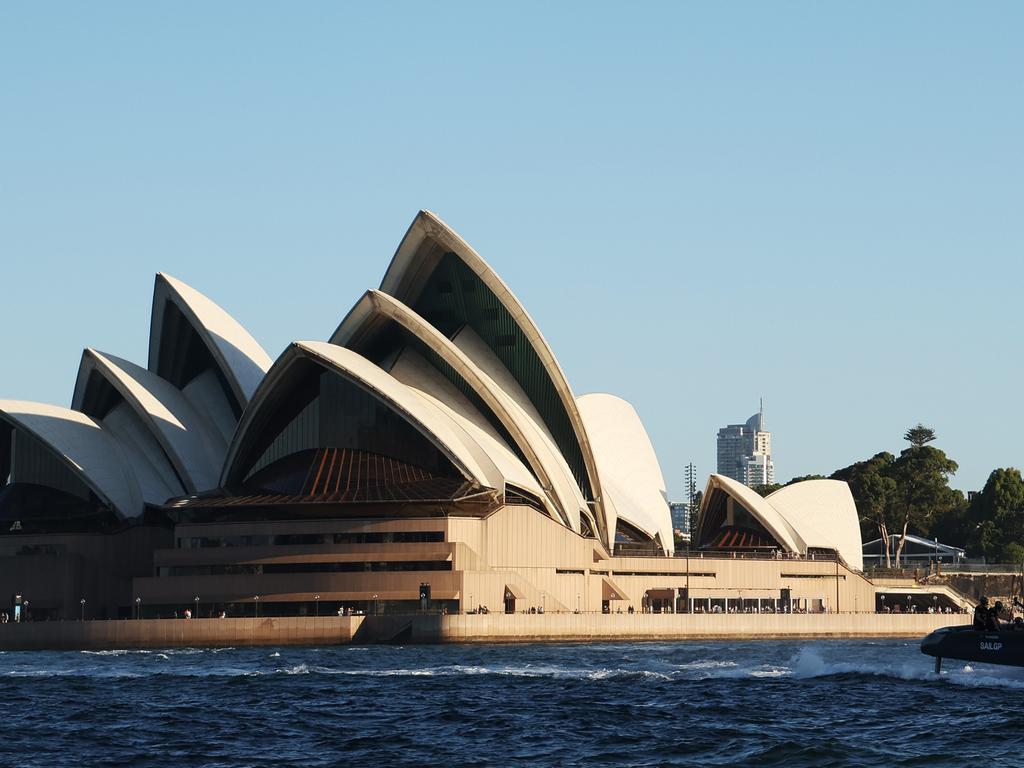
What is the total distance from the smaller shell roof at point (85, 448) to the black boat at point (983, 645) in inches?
2497

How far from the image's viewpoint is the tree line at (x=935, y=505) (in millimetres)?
163000

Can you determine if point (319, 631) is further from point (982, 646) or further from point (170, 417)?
point (982, 646)

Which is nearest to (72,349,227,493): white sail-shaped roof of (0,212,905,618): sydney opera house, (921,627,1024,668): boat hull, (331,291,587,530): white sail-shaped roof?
(0,212,905,618): sydney opera house

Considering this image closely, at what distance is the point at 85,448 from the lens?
347ft

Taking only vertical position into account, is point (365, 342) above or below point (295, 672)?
above

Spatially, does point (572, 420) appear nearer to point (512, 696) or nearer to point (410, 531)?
point (410, 531)

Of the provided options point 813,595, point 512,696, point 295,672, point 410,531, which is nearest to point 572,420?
point 410,531

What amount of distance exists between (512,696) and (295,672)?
1397cm

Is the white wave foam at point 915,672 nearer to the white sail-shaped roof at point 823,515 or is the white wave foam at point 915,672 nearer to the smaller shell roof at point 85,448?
the smaller shell roof at point 85,448

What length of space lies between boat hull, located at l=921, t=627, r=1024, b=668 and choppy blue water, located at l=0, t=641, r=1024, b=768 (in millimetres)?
962

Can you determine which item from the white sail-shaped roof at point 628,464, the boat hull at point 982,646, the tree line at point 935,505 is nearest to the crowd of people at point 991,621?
the boat hull at point 982,646

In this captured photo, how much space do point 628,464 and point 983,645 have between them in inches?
2728

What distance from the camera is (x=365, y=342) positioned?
4082 inches

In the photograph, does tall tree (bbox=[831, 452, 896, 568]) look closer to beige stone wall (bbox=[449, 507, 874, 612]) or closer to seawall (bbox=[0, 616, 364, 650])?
beige stone wall (bbox=[449, 507, 874, 612])
